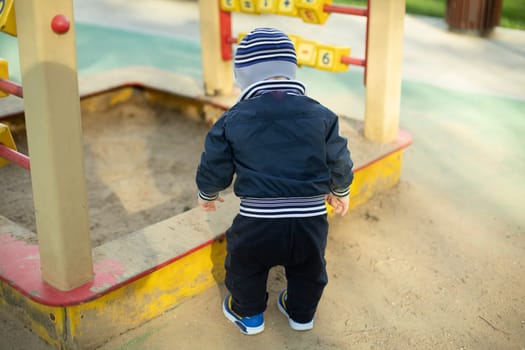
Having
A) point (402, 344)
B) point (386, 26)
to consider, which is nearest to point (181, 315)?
point (402, 344)

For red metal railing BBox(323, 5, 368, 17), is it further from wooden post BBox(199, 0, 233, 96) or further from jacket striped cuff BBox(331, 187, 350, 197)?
jacket striped cuff BBox(331, 187, 350, 197)

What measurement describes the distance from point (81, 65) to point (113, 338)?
13.0 feet

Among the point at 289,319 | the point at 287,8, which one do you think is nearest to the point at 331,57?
the point at 287,8

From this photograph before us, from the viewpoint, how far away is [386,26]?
10.8 feet

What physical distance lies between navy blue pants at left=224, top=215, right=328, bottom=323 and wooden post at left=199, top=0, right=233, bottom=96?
192 centimetres

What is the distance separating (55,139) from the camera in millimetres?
2086

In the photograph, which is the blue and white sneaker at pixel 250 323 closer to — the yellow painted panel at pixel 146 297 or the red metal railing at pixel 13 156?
the yellow painted panel at pixel 146 297

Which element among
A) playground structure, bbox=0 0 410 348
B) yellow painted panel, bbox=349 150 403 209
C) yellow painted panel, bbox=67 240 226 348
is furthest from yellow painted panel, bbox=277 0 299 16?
Result: yellow painted panel, bbox=67 240 226 348

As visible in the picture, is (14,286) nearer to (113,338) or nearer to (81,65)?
(113,338)

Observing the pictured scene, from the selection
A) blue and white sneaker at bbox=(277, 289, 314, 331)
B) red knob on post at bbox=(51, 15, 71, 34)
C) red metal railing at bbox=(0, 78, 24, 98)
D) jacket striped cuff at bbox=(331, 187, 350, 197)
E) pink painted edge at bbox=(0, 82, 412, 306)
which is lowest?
blue and white sneaker at bbox=(277, 289, 314, 331)

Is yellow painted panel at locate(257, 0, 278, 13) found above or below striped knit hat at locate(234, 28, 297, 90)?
below

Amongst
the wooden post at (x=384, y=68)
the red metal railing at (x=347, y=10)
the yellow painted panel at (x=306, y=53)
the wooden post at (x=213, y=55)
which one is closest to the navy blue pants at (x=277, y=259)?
the wooden post at (x=384, y=68)

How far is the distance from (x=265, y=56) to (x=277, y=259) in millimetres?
650

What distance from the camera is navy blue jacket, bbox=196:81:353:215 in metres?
2.18
